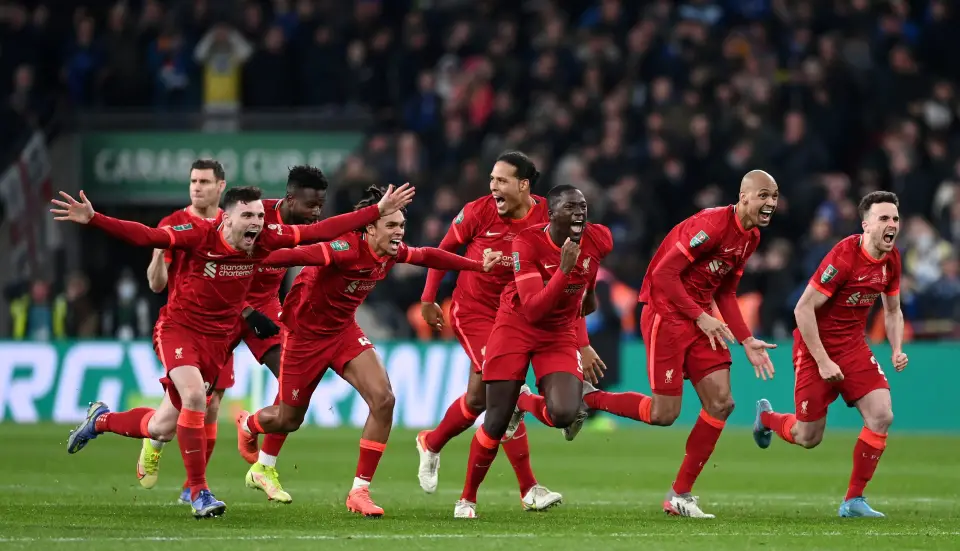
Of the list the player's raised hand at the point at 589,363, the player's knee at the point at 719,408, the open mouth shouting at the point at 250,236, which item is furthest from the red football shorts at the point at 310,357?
the player's knee at the point at 719,408

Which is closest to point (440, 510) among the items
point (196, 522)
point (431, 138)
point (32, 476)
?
point (196, 522)

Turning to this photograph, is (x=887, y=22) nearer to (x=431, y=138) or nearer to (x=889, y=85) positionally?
(x=889, y=85)

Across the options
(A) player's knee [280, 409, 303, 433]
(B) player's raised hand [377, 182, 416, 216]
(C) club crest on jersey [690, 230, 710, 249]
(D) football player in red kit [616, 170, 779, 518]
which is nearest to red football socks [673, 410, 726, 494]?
(D) football player in red kit [616, 170, 779, 518]

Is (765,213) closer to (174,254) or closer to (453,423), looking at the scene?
(453,423)

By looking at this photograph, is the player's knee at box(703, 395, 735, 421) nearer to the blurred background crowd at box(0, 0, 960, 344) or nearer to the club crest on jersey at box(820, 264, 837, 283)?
the club crest on jersey at box(820, 264, 837, 283)

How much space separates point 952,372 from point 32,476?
34.9 feet

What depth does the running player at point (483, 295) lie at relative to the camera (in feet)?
36.4

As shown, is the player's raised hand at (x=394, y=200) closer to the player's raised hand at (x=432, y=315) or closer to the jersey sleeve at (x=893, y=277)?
the player's raised hand at (x=432, y=315)

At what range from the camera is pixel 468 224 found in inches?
461

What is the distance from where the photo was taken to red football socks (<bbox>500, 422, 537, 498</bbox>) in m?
11.1

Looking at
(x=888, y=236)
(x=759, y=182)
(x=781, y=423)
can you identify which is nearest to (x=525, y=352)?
(x=759, y=182)

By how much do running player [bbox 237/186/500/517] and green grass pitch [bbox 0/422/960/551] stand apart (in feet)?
1.92

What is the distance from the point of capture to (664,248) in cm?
1131

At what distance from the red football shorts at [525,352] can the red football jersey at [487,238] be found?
1000 mm
